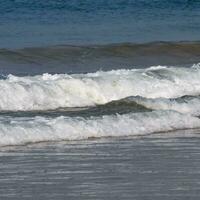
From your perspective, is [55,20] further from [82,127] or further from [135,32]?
[82,127]

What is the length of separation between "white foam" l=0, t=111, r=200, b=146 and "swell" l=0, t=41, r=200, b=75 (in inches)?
192

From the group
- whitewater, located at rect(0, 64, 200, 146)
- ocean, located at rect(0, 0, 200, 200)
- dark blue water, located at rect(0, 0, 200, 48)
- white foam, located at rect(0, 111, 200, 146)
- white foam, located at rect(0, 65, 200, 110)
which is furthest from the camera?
dark blue water, located at rect(0, 0, 200, 48)

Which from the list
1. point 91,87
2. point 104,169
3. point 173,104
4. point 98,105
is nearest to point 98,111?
point 98,105

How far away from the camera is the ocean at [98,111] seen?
840 centimetres

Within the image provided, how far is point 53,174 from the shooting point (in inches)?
341

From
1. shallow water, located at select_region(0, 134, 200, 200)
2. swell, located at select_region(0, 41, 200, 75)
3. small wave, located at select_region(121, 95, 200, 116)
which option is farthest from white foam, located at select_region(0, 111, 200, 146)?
swell, located at select_region(0, 41, 200, 75)

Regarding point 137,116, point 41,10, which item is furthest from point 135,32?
point 137,116

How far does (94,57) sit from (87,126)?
28.0 ft

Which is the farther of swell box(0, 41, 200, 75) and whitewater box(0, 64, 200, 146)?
swell box(0, 41, 200, 75)

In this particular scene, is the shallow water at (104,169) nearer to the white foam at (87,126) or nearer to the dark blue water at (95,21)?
the white foam at (87,126)

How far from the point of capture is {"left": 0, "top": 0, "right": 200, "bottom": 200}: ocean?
8.40 metres

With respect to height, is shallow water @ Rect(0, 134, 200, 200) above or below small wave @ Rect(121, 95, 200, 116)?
above

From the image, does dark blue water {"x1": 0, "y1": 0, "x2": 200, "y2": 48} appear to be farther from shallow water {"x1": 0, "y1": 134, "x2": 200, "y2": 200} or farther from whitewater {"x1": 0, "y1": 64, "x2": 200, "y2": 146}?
shallow water {"x1": 0, "y1": 134, "x2": 200, "y2": 200}

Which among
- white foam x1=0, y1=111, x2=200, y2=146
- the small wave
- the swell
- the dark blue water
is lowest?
the dark blue water
